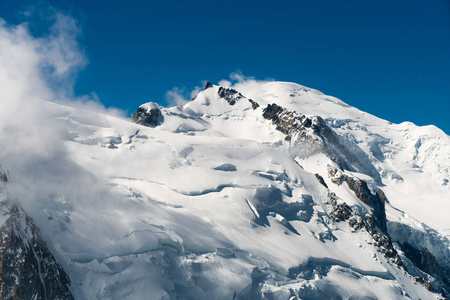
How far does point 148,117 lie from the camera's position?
6083 inches

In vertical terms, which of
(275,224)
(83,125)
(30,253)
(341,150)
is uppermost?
(341,150)

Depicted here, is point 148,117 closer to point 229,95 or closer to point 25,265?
point 229,95

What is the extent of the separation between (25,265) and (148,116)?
3824 inches

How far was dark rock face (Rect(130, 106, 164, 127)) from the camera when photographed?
153 m

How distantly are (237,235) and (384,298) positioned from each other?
3082 centimetres

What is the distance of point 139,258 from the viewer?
7219 cm

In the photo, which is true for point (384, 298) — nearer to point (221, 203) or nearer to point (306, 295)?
point (306, 295)

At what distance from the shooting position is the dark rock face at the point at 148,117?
6033 inches

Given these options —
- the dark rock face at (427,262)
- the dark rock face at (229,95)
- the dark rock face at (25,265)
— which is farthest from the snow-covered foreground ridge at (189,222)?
the dark rock face at (229,95)

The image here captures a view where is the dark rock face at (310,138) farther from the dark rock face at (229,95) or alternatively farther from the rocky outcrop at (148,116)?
the rocky outcrop at (148,116)

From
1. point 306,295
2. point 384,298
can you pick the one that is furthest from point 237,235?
point 384,298

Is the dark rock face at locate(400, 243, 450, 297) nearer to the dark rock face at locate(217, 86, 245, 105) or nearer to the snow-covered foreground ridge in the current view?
the snow-covered foreground ridge

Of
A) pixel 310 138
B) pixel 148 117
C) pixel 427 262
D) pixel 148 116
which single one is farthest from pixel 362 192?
pixel 148 116

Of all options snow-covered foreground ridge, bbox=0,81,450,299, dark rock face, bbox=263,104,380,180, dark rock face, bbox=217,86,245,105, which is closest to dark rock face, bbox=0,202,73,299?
snow-covered foreground ridge, bbox=0,81,450,299
